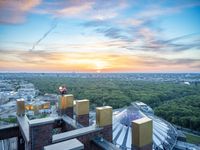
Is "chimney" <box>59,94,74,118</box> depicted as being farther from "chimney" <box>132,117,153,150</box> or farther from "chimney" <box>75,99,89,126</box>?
"chimney" <box>132,117,153,150</box>

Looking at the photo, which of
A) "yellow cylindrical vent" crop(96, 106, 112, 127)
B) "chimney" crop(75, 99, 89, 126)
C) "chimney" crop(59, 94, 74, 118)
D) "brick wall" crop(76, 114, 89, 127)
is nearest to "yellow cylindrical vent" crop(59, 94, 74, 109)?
"chimney" crop(59, 94, 74, 118)

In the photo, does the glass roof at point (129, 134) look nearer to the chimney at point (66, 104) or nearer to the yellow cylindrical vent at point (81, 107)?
the chimney at point (66, 104)

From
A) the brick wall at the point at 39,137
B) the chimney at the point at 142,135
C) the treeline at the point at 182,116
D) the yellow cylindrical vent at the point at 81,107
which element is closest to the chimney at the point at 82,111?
the yellow cylindrical vent at the point at 81,107

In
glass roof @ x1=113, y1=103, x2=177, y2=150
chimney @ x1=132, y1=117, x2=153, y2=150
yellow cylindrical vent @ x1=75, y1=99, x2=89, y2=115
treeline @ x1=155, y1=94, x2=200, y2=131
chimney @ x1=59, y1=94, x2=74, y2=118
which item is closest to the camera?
chimney @ x1=132, y1=117, x2=153, y2=150

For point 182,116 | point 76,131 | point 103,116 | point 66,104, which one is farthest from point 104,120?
point 182,116

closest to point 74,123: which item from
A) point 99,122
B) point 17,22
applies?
point 99,122

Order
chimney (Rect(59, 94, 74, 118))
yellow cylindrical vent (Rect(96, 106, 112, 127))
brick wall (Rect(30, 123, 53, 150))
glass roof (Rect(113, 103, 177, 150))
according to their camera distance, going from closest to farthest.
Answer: brick wall (Rect(30, 123, 53, 150)), yellow cylindrical vent (Rect(96, 106, 112, 127)), chimney (Rect(59, 94, 74, 118)), glass roof (Rect(113, 103, 177, 150))
